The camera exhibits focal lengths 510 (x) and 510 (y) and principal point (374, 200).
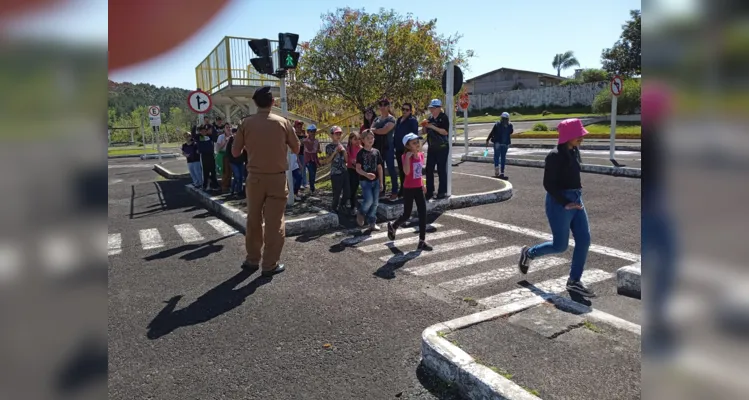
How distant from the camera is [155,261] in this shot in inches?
276

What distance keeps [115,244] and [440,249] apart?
5.25m

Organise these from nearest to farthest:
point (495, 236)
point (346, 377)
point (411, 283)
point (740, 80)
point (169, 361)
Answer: point (740, 80) → point (346, 377) → point (169, 361) → point (411, 283) → point (495, 236)

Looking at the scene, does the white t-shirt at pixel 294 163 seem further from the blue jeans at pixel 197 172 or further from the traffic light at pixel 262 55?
the blue jeans at pixel 197 172

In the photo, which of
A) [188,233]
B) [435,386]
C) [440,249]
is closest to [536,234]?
[440,249]

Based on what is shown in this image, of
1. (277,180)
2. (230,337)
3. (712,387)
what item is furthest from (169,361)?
(712,387)

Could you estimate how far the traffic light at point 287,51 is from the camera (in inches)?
342

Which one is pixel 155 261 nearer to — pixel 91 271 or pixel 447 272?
pixel 447 272

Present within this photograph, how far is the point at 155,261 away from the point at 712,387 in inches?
284

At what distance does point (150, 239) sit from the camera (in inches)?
335

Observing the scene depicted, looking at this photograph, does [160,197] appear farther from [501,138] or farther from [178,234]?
[501,138]

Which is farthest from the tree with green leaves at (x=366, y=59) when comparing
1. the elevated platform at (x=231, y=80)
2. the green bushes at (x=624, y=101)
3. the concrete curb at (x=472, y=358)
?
the green bushes at (x=624, y=101)

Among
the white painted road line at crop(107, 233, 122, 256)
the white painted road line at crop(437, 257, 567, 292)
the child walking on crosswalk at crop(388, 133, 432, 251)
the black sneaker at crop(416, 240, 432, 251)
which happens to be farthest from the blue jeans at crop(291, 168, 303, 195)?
the white painted road line at crop(437, 257, 567, 292)

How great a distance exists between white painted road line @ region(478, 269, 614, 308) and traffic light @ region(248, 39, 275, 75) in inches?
224

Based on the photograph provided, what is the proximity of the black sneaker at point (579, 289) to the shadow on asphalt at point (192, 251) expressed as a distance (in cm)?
476
